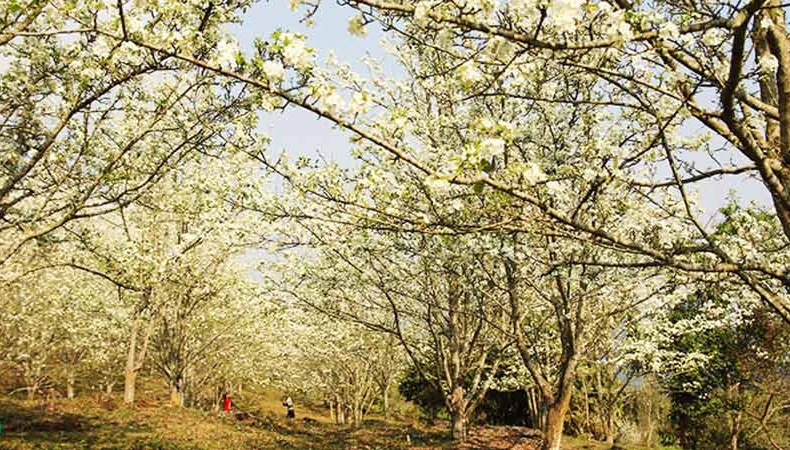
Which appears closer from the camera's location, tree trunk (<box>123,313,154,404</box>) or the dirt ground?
the dirt ground

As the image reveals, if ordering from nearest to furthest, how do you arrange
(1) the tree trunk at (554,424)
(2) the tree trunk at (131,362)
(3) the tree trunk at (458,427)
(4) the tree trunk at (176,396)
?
(1) the tree trunk at (554,424)
(3) the tree trunk at (458,427)
(2) the tree trunk at (131,362)
(4) the tree trunk at (176,396)

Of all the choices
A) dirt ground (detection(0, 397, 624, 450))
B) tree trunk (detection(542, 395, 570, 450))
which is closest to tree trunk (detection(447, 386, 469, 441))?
dirt ground (detection(0, 397, 624, 450))

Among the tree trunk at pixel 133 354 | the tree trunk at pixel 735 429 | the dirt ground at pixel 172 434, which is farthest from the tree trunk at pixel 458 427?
the tree trunk at pixel 735 429

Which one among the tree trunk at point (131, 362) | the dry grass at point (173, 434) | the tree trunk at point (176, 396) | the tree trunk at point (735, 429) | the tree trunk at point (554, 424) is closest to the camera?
the tree trunk at point (554, 424)

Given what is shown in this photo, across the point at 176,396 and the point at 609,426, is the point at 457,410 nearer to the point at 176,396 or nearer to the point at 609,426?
the point at 609,426

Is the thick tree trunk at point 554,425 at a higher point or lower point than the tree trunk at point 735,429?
higher

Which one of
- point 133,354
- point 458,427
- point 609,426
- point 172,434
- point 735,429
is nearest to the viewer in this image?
point 458,427

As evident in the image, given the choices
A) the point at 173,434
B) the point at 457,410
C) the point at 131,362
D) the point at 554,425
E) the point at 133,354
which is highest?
the point at 133,354

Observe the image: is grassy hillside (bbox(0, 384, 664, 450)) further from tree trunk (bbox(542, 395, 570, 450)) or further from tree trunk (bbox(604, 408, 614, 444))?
tree trunk (bbox(542, 395, 570, 450))

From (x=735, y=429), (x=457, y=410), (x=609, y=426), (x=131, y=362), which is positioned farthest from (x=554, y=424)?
(x=735, y=429)

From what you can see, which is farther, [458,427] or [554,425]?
[458,427]

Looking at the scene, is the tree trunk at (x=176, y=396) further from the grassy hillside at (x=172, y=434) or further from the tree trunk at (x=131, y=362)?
the tree trunk at (x=131, y=362)

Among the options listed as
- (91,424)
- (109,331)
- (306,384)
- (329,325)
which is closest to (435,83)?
(91,424)

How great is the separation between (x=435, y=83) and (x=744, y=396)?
22.1 meters
